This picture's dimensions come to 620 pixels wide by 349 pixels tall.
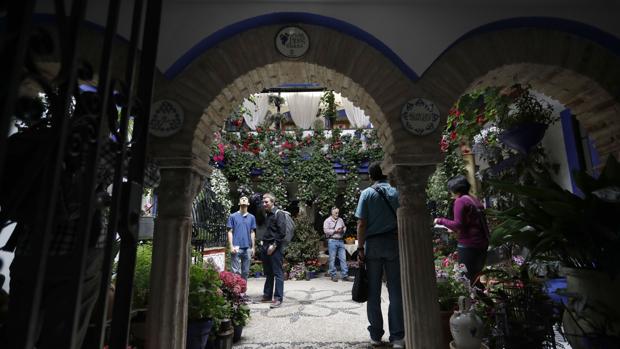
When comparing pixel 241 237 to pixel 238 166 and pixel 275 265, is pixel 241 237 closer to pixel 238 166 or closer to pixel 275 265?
pixel 275 265

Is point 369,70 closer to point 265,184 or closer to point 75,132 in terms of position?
point 75,132

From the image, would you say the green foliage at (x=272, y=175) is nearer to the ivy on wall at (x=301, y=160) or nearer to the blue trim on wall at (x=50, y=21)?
the ivy on wall at (x=301, y=160)

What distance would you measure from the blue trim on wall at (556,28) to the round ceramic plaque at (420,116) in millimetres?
456

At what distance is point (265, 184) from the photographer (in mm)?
8820

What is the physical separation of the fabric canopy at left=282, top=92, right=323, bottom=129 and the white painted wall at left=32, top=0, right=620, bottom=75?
420 cm

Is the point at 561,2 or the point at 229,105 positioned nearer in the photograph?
the point at 561,2

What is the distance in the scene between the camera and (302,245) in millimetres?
8469

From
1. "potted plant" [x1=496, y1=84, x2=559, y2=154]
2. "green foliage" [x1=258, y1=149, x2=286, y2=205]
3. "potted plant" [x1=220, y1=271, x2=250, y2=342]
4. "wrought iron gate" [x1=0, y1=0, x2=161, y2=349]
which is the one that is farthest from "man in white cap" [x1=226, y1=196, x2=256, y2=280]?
"wrought iron gate" [x1=0, y1=0, x2=161, y2=349]

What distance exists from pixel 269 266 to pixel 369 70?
3093 millimetres

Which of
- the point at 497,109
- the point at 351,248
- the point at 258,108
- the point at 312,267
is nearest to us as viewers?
the point at 497,109

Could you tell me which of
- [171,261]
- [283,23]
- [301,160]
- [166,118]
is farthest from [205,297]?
[301,160]

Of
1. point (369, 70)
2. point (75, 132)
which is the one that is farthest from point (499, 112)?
point (75, 132)

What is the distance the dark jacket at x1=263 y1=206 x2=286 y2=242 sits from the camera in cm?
475

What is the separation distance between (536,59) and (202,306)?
367 cm
